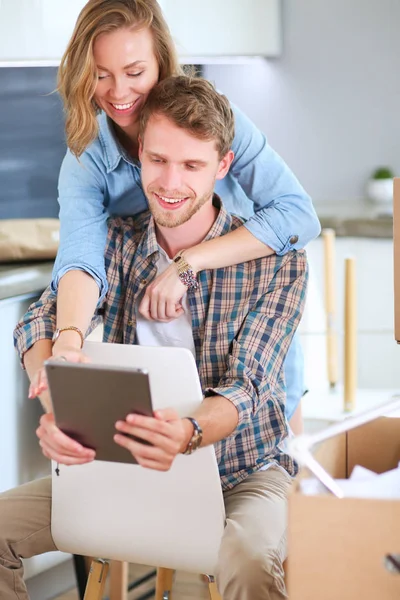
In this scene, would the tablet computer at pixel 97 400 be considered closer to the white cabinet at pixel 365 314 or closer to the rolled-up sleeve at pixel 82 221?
the rolled-up sleeve at pixel 82 221

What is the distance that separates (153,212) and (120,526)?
539 millimetres

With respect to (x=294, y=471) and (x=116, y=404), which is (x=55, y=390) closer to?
(x=116, y=404)

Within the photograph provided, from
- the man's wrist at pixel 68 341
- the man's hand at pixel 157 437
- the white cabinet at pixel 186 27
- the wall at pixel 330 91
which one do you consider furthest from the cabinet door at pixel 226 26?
the man's hand at pixel 157 437

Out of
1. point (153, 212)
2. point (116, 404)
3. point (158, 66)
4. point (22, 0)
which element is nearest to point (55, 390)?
point (116, 404)

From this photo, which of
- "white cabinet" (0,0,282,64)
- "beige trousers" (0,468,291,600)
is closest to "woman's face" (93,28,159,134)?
"white cabinet" (0,0,282,64)

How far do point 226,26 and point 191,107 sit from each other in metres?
1.91

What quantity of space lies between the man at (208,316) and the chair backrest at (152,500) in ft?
0.15

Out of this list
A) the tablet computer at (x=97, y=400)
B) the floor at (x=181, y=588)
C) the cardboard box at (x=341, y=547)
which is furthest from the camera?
the floor at (x=181, y=588)

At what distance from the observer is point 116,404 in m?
1.13

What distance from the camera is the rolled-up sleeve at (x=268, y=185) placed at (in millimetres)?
1622

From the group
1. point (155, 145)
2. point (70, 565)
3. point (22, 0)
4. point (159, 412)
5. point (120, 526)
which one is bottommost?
point (70, 565)

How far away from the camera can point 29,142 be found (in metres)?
2.67

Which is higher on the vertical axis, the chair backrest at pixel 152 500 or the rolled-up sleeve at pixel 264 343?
the rolled-up sleeve at pixel 264 343

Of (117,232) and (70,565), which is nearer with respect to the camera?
(117,232)
